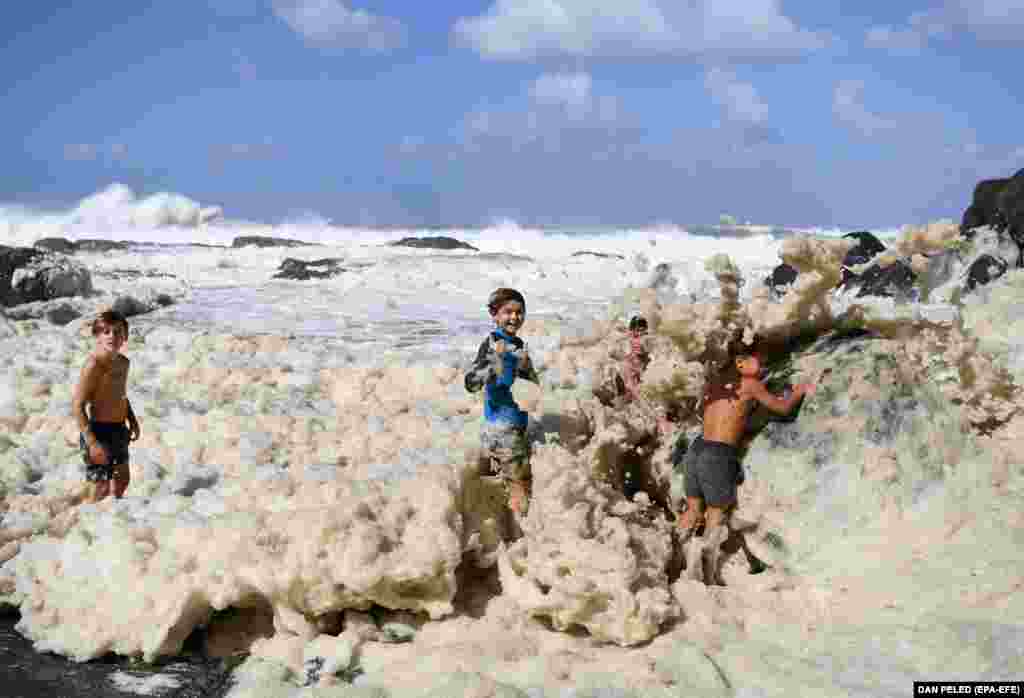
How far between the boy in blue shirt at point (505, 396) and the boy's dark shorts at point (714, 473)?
679mm

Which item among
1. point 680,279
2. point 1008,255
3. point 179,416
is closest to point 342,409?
point 179,416

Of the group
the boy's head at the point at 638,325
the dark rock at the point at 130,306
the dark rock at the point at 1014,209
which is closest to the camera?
the boy's head at the point at 638,325

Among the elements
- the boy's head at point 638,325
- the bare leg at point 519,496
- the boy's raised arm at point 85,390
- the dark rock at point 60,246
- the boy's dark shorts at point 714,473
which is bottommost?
the bare leg at point 519,496

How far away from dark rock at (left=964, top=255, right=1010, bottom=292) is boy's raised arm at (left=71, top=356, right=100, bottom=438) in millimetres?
6982

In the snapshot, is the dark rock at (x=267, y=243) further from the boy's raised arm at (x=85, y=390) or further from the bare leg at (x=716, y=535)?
the bare leg at (x=716, y=535)

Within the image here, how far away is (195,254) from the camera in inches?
843

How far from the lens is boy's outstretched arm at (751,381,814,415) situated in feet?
12.5

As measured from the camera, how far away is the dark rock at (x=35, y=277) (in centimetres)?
1101

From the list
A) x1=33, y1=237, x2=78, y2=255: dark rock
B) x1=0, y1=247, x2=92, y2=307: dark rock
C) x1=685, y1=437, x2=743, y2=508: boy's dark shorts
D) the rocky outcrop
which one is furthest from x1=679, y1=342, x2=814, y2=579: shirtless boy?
the rocky outcrop

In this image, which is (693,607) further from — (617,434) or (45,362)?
(45,362)

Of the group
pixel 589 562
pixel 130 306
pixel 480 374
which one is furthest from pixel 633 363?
pixel 130 306

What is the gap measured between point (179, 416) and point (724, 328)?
298cm

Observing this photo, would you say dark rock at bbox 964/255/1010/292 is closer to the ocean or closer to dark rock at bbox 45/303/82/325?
the ocean

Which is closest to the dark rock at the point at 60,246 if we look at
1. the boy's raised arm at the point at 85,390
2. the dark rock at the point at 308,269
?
the dark rock at the point at 308,269
